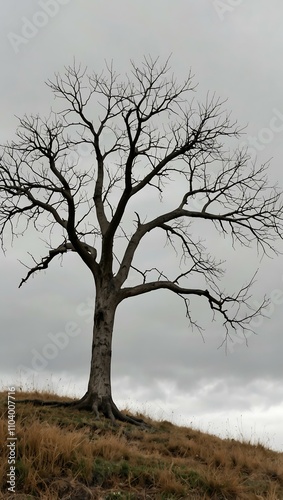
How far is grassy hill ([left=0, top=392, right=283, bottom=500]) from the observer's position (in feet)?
26.6

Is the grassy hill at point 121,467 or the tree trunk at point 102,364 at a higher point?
the tree trunk at point 102,364

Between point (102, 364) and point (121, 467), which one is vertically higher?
point (102, 364)

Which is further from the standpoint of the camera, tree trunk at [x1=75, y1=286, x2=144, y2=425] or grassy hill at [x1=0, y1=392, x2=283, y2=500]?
tree trunk at [x1=75, y1=286, x2=144, y2=425]

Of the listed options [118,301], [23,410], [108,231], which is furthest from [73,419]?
[108,231]

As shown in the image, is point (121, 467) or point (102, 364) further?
point (102, 364)

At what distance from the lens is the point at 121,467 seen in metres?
9.08

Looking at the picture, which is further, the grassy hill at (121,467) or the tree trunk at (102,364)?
the tree trunk at (102,364)

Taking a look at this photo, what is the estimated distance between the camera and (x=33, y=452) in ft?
27.9

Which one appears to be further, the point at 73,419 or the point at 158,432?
the point at 158,432

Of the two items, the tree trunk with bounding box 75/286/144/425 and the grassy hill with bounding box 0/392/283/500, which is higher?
the tree trunk with bounding box 75/286/144/425

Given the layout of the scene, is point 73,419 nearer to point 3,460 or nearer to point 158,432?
point 158,432

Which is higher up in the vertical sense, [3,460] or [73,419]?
[73,419]

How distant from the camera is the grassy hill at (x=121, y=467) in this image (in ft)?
26.6

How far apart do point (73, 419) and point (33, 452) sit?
3724 mm
